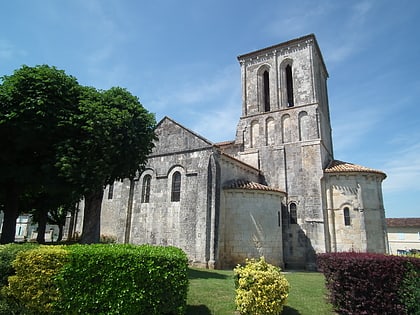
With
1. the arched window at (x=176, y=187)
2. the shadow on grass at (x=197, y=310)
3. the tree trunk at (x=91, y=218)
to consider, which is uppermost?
the arched window at (x=176, y=187)

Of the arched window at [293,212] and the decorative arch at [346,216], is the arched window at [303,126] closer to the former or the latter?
the arched window at [293,212]

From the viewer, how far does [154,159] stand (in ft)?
72.0

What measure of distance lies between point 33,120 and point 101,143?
138 inches

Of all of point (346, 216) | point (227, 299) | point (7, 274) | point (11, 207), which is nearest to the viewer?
point (7, 274)

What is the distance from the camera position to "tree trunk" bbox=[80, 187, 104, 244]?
16.1m

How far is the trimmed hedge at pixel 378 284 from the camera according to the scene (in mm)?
8008

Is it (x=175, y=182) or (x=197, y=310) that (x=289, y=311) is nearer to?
(x=197, y=310)

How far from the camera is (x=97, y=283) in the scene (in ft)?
23.4

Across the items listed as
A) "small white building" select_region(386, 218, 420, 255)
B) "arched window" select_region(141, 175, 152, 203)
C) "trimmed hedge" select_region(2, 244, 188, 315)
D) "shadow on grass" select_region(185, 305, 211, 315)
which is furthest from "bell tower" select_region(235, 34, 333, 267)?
"small white building" select_region(386, 218, 420, 255)

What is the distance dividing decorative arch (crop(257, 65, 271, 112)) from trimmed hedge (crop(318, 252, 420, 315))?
1944 cm

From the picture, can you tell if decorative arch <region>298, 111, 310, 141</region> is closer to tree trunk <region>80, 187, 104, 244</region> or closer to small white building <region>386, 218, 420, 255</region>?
tree trunk <region>80, 187, 104, 244</region>

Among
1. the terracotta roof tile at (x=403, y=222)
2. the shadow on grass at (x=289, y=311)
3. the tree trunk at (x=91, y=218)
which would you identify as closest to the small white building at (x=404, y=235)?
the terracotta roof tile at (x=403, y=222)

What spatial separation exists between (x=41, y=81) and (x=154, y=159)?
9.42 metres

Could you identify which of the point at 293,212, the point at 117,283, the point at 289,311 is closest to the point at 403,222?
the point at 293,212
